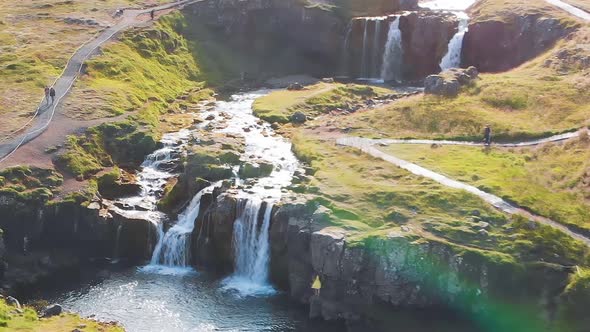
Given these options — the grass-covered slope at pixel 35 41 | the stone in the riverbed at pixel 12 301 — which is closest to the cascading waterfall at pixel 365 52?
the grass-covered slope at pixel 35 41

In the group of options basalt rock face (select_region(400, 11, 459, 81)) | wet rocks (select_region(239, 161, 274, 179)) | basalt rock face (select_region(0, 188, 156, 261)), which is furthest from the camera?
basalt rock face (select_region(400, 11, 459, 81))

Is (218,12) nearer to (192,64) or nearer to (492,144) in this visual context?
(192,64)

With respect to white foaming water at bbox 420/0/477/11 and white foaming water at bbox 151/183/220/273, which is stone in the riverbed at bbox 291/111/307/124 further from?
white foaming water at bbox 420/0/477/11

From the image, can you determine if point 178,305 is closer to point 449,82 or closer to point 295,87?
point 449,82

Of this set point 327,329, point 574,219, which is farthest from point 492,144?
point 327,329

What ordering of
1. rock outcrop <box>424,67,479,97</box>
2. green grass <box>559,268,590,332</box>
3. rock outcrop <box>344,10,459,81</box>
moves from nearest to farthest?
green grass <box>559,268,590,332</box> < rock outcrop <box>424,67,479,97</box> < rock outcrop <box>344,10,459,81</box>

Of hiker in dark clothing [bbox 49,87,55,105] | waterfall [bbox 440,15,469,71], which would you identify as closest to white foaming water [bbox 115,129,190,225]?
hiker in dark clothing [bbox 49,87,55,105]
